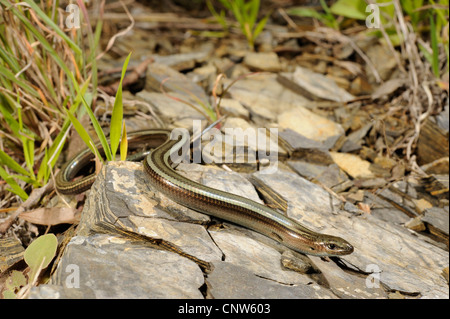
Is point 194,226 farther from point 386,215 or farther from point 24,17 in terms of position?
point 24,17

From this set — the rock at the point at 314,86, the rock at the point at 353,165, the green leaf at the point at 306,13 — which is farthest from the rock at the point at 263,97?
the green leaf at the point at 306,13

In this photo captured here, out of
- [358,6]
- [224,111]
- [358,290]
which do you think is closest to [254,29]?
[358,6]

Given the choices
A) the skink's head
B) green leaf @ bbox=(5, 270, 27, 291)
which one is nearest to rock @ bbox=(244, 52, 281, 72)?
the skink's head

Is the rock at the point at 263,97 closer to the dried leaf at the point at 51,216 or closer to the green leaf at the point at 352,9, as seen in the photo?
the green leaf at the point at 352,9

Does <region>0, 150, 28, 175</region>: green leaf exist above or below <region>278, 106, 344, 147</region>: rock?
below

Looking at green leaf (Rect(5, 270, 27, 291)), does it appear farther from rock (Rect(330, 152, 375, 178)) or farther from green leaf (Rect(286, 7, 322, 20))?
green leaf (Rect(286, 7, 322, 20))

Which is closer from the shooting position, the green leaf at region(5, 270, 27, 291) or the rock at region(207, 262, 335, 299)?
the rock at region(207, 262, 335, 299)

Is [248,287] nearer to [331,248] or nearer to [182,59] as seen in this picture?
[331,248]
